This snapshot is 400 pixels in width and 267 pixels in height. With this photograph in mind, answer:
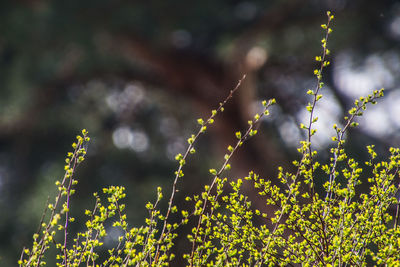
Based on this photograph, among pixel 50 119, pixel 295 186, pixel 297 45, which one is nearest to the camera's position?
pixel 295 186

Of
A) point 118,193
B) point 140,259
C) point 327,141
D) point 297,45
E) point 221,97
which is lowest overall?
point 140,259

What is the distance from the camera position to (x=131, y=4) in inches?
179

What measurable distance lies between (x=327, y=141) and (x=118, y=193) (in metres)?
4.08

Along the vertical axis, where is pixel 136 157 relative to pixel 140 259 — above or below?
above

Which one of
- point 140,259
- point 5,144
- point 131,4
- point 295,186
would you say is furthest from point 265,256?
point 5,144

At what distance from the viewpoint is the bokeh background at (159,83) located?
4.77 metres

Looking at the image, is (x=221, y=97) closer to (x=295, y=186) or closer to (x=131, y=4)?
(x=131, y=4)

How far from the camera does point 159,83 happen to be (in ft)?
19.4

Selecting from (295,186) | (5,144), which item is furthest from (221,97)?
(295,186)

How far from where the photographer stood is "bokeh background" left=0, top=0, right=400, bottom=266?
4.77 meters

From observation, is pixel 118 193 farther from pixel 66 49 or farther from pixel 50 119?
pixel 50 119

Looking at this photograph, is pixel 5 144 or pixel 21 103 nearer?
pixel 21 103

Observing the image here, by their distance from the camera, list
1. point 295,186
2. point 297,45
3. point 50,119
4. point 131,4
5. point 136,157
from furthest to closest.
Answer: point 136,157 < point 50,119 < point 297,45 < point 131,4 < point 295,186

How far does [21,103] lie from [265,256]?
4.50m
